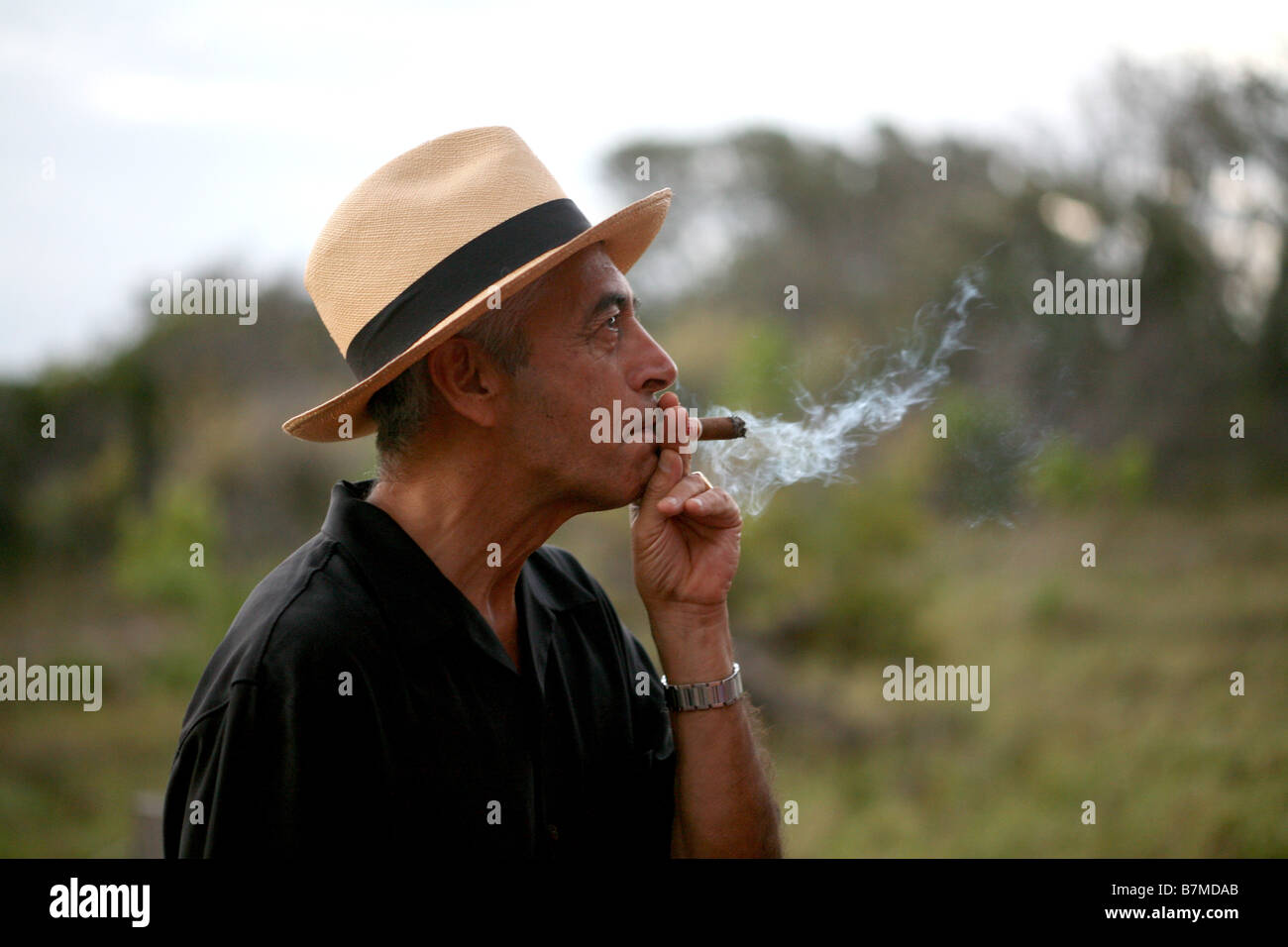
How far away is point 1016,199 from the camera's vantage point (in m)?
10.2

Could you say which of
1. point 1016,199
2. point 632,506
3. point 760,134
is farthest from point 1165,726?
point 760,134

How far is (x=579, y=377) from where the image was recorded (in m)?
2.15

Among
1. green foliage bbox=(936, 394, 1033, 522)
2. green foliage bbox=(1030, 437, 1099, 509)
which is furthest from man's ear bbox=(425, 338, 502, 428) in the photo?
green foliage bbox=(1030, 437, 1099, 509)

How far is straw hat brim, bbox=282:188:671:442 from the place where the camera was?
202 centimetres

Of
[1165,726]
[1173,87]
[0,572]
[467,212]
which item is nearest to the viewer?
[467,212]

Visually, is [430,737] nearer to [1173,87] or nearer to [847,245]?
[1173,87]

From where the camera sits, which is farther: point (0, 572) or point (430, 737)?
A: point (0, 572)

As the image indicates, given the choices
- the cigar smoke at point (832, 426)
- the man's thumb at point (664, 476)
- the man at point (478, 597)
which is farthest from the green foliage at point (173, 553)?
the man's thumb at point (664, 476)

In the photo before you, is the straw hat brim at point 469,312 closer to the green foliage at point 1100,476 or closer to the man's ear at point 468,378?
the man's ear at point 468,378
